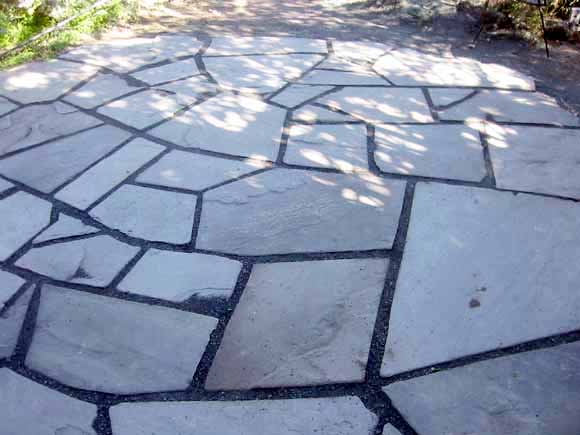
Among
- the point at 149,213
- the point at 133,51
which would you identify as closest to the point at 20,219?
the point at 149,213

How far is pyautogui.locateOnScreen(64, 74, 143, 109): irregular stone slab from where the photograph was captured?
440 centimetres

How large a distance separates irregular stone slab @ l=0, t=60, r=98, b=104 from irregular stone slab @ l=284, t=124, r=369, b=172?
2.02 meters

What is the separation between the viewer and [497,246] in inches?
115

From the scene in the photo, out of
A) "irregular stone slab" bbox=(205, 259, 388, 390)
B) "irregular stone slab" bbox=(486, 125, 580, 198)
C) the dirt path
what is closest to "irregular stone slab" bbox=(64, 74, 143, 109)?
the dirt path

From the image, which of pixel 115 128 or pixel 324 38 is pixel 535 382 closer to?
pixel 115 128

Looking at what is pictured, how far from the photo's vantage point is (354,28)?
6.21 m

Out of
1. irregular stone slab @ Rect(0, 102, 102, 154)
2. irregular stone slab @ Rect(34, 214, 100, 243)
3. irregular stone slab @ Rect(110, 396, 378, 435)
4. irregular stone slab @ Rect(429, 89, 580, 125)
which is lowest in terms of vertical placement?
irregular stone slab @ Rect(110, 396, 378, 435)

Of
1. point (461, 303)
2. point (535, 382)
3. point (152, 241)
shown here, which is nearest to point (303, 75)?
point (152, 241)

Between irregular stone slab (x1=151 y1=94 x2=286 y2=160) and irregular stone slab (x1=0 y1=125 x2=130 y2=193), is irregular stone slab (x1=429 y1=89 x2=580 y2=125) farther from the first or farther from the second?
irregular stone slab (x1=0 y1=125 x2=130 y2=193)

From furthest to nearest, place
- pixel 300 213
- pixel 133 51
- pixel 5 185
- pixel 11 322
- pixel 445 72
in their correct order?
pixel 133 51 < pixel 445 72 < pixel 5 185 < pixel 300 213 < pixel 11 322

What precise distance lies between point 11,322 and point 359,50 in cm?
417

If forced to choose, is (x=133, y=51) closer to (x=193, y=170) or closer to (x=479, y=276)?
(x=193, y=170)

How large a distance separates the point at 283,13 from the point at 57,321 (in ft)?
16.9

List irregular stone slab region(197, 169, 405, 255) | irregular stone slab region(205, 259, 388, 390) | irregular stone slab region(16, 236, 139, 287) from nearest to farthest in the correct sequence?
irregular stone slab region(205, 259, 388, 390), irregular stone slab region(16, 236, 139, 287), irregular stone slab region(197, 169, 405, 255)
